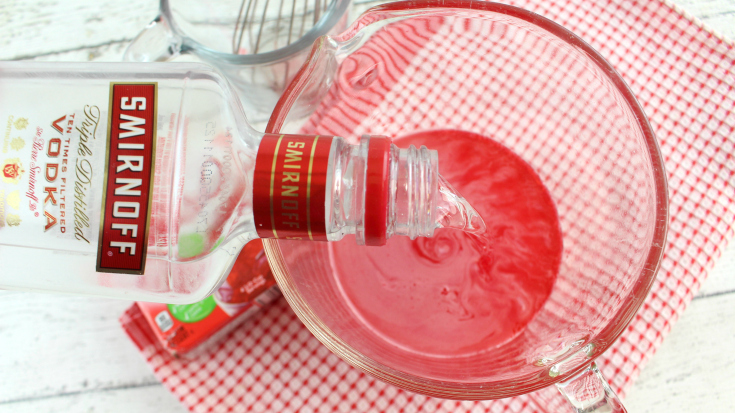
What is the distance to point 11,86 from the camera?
550 mm

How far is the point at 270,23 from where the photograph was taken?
92 centimetres

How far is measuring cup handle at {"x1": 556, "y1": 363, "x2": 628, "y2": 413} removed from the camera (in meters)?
0.64

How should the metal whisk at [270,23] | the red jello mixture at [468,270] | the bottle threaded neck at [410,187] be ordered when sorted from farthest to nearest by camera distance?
1. the metal whisk at [270,23]
2. the red jello mixture at [468,270]
3. the bottle threaded neck at [410,187]

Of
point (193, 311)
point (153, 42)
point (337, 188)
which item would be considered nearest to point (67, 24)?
point (153, 42)

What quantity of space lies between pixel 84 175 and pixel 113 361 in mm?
532

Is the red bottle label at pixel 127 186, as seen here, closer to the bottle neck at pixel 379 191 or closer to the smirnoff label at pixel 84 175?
the smirnoff label at pixel 84 175

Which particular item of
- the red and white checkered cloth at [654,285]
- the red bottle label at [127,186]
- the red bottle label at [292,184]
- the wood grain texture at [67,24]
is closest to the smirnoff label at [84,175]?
the red bottle label at [127,186]

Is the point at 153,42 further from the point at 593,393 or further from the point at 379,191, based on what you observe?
A: the point at 593,393

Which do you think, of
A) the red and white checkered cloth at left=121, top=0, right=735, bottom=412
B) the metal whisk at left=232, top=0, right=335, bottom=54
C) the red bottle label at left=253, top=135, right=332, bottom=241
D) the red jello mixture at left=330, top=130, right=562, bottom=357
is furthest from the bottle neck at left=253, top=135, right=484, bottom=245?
the metal whisk at left=232, top=0, right=335, bottom=54

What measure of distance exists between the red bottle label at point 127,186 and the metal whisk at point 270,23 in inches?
17.8

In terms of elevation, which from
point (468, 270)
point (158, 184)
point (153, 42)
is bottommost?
point (468, 270)

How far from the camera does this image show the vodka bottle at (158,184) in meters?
0.46

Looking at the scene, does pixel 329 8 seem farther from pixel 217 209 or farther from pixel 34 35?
pixel 34 35

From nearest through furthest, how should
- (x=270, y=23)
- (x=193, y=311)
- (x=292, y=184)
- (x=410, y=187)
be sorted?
1. (x=292, y=184)
2. (x=410, y=187)
3. (x=193, y=311)
4. (x=270, y=23)
